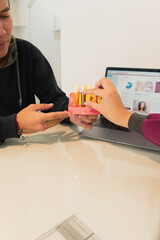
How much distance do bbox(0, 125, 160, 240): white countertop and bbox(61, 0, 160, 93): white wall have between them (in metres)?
0.79

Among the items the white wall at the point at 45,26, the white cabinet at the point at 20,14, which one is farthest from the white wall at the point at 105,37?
the white wall at the point at 45,26

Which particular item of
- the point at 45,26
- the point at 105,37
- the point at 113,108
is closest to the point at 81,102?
the point at 113,108

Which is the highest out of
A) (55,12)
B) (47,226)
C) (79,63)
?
(55,12)

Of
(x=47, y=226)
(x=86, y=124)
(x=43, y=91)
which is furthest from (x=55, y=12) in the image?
(x=47, y=226)

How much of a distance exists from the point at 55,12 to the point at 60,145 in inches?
101

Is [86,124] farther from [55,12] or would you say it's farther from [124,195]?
[55,12]

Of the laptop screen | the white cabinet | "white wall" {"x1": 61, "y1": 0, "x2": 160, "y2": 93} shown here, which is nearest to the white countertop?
the laptop screen

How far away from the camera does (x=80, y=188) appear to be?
506mm

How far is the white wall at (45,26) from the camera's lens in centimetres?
263

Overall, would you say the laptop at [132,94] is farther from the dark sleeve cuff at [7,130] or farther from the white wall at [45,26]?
the white wall at [45,26]

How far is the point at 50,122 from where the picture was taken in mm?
782

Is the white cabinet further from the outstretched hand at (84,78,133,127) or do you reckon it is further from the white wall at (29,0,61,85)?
the outstretched hand at (84,78,133,127)

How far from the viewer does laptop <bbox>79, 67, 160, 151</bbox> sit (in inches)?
32.7

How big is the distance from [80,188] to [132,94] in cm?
64
